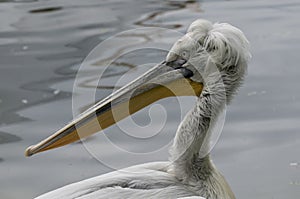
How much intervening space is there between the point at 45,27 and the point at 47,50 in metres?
0.64

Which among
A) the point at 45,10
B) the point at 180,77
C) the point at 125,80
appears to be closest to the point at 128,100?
the point at 180,77

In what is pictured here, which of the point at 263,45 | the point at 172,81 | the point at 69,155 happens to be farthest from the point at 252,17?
the point at 172,81

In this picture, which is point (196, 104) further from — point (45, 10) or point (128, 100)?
point (45, 10)

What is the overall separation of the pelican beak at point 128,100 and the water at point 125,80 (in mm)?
1179

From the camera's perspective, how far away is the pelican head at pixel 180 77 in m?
3.19

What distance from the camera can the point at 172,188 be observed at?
10.3 ft

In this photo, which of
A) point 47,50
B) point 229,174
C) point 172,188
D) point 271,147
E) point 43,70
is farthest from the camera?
point 47,50

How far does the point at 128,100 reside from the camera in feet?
10.6

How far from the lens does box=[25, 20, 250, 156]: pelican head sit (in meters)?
3.19

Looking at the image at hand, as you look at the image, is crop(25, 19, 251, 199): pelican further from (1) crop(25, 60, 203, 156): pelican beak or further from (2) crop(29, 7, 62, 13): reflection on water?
(2) crop(29, 7, 62, 13): reflection on water

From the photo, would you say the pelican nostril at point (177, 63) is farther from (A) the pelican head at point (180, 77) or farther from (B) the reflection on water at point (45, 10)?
(B) the reflection on water at point (45, 10)

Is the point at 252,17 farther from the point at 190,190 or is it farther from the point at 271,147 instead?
the point at 190,190

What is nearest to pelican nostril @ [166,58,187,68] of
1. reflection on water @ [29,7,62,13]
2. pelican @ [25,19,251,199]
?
pelican @ [25,19,251,199]

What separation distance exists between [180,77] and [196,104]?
0.13m
